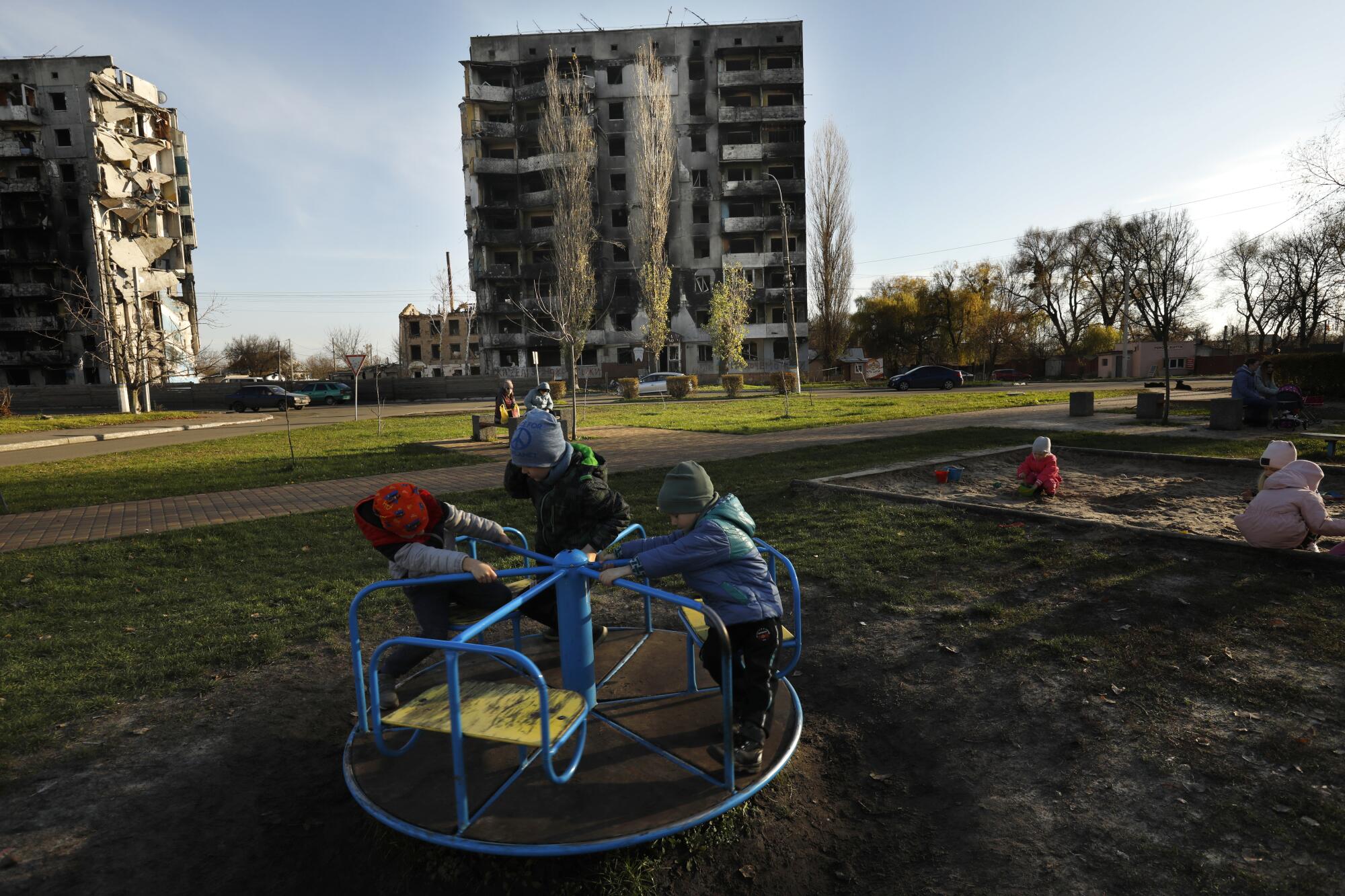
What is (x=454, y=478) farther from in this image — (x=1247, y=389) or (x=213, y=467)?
(x=1247, y=389)

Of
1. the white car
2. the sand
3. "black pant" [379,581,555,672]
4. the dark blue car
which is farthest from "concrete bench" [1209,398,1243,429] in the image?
the white car

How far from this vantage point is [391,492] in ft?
11.0

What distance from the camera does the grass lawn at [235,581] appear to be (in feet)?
13.3

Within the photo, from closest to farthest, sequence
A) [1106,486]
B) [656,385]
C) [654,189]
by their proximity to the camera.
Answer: [1106,486]
[656,385]
[654,189]

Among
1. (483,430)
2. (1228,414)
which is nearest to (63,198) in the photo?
(483,430)

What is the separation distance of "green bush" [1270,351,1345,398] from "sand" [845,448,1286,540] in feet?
35.9

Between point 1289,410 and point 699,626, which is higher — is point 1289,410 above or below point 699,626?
above

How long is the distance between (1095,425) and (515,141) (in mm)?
49455

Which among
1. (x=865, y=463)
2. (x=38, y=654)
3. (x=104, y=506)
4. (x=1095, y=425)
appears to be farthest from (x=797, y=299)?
(x=38, y=654)

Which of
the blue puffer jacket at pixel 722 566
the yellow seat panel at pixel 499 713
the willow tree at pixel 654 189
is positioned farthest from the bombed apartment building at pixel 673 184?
the yellow seat panel at pixel 499 713

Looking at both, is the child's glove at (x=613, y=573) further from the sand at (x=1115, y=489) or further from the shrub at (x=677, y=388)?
the shrub at (x=677, y=388)

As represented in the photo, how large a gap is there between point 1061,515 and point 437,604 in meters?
6.08

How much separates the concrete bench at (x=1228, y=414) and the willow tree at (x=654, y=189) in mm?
35406

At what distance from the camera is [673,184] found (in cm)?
5250
